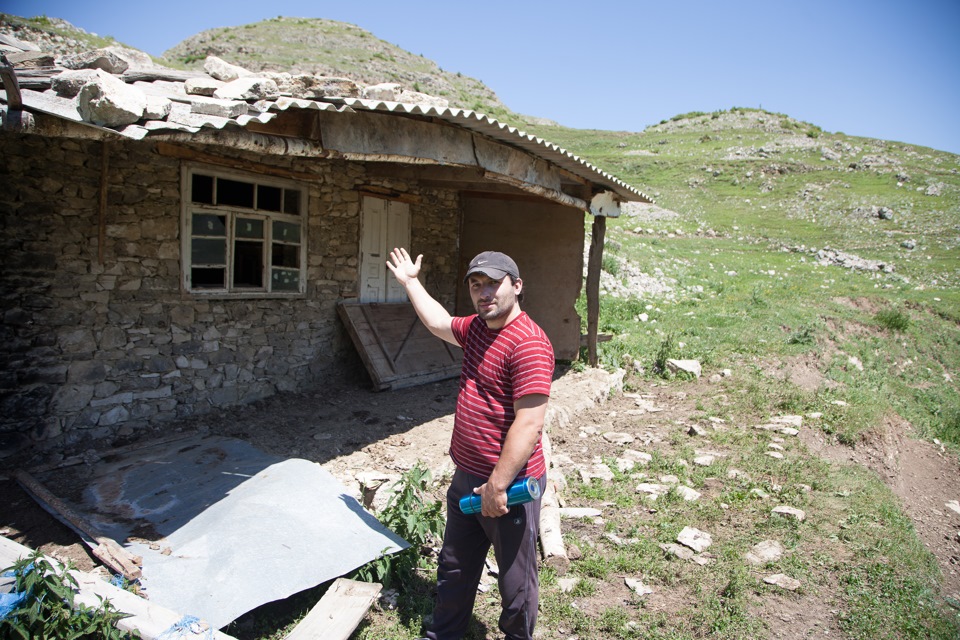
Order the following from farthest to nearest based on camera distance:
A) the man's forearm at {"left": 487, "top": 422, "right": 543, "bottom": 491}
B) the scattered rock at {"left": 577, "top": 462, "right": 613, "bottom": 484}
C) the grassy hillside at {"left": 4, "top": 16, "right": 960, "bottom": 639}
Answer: the scattered rock at {"left": 577, "top": 462, "right": 613, "bottom": 484}
the grassy hillside at {"left": 4, "top": 16, "right": 960, "bottom": 639}
the man's forearm at {"left": 487, "top": 422, "right": 543, "bottom": 491}

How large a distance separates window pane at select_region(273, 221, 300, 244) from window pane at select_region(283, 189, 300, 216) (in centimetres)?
16

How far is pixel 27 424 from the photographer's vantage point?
4781mm

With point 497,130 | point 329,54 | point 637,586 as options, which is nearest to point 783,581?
point 637,586

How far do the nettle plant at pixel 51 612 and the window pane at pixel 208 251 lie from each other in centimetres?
376

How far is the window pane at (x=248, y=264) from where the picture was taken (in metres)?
6.64

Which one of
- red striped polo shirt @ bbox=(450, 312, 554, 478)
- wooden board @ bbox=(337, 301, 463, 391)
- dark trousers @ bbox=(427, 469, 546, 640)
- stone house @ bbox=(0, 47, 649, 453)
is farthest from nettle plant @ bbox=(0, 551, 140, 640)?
wooden board @ bbox=(337, 301, 463, 391)

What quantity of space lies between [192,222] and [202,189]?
1.31ft

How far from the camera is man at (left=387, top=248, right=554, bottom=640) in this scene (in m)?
2.48

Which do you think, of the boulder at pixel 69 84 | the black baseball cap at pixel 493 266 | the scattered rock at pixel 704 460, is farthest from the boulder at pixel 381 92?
the scattered rock at pixel 704 460

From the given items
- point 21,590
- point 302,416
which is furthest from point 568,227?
point 21,590

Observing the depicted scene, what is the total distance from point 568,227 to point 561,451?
4.26m

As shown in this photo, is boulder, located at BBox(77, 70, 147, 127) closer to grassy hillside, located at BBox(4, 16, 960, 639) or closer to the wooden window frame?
the wooden window frame

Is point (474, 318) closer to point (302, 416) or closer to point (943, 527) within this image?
point (302, 416)

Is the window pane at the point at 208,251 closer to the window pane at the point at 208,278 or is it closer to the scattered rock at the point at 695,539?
the window pane at the point at 208,278
